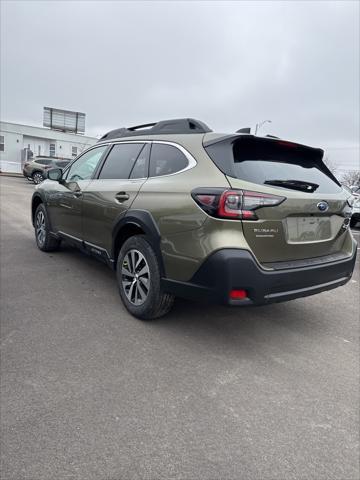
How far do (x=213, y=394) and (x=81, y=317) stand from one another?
5.23 ft

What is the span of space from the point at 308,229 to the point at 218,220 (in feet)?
2.75

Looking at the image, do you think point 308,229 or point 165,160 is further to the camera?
point 165,160

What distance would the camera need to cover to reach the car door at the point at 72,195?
4.40m

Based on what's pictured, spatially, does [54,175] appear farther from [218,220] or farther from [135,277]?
[218,220]

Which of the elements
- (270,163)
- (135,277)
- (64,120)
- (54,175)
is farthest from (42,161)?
(64,120)

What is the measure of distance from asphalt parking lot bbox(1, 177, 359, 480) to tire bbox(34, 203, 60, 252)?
1615 mm

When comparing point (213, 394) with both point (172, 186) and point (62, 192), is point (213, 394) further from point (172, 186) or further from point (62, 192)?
point (62, 192)

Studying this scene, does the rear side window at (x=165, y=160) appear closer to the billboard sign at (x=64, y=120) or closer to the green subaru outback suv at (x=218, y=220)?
the green subaru outback suv at (x=218, y=220)

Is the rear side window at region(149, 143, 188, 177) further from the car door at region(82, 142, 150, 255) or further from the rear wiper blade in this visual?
the rear wiper blade

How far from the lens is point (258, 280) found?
8.39 feet

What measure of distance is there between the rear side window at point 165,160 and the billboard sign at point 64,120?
46.3m

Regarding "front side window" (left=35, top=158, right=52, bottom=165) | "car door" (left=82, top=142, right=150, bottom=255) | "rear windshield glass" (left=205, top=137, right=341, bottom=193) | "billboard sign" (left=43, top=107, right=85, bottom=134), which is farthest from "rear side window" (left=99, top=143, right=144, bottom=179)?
"billboard sign" (left=43, top=107, right=85, bottom=134)

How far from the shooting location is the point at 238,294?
256 centimetres

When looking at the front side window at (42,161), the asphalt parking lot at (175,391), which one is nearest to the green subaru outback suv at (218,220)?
the asphalt parking lot at (175,391)
